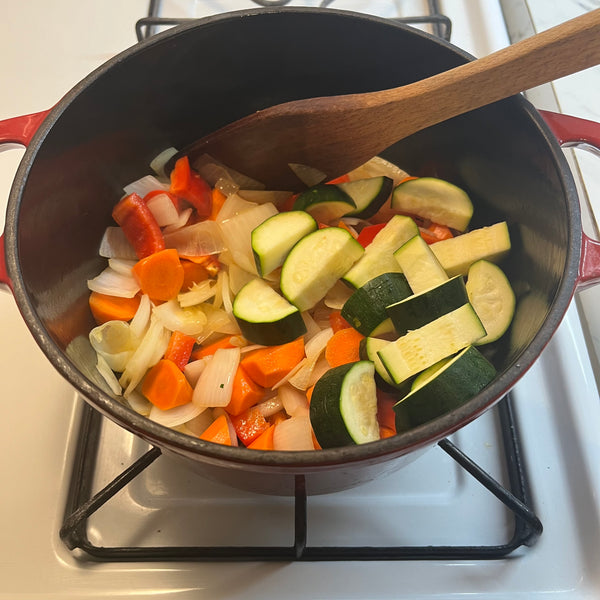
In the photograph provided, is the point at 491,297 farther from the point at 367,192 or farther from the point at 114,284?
the point at 114,284

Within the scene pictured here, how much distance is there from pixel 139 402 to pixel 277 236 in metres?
0.45

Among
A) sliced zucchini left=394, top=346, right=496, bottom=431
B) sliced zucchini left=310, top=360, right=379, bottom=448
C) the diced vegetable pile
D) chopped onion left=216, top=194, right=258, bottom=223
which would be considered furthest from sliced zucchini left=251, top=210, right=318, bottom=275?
sliced zucchini left=394, top=346, right=496, bottom=431

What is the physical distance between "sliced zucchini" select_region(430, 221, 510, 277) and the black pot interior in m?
0.04

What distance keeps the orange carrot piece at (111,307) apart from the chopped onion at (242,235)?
10.0 inches

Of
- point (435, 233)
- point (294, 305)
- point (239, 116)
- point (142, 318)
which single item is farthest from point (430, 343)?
point (239, 116)

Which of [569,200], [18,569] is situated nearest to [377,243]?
[569,200]

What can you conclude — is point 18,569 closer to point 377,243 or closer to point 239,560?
point 239,560

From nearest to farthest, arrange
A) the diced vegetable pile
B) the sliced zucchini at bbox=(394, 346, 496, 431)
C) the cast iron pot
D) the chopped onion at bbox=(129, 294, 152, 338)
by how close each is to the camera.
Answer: the cast iron pot < the sliced zucchini at bbox=(394, 346, 496, 431) < the diced vegetable pile < the chopped onion at bbox=(129, 294, 152, 338)

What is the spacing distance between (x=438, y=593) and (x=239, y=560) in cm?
37

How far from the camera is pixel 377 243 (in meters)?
1.23

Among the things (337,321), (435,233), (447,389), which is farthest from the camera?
(435,233)

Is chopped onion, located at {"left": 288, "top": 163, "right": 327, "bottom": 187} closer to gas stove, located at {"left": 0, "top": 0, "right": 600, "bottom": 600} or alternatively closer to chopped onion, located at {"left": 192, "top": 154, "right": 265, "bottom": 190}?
chopped onion, located at {"left": 192, "top": 154, "right": 265, "bottom": 190}

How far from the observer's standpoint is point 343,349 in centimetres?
113

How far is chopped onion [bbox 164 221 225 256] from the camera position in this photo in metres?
1.30
